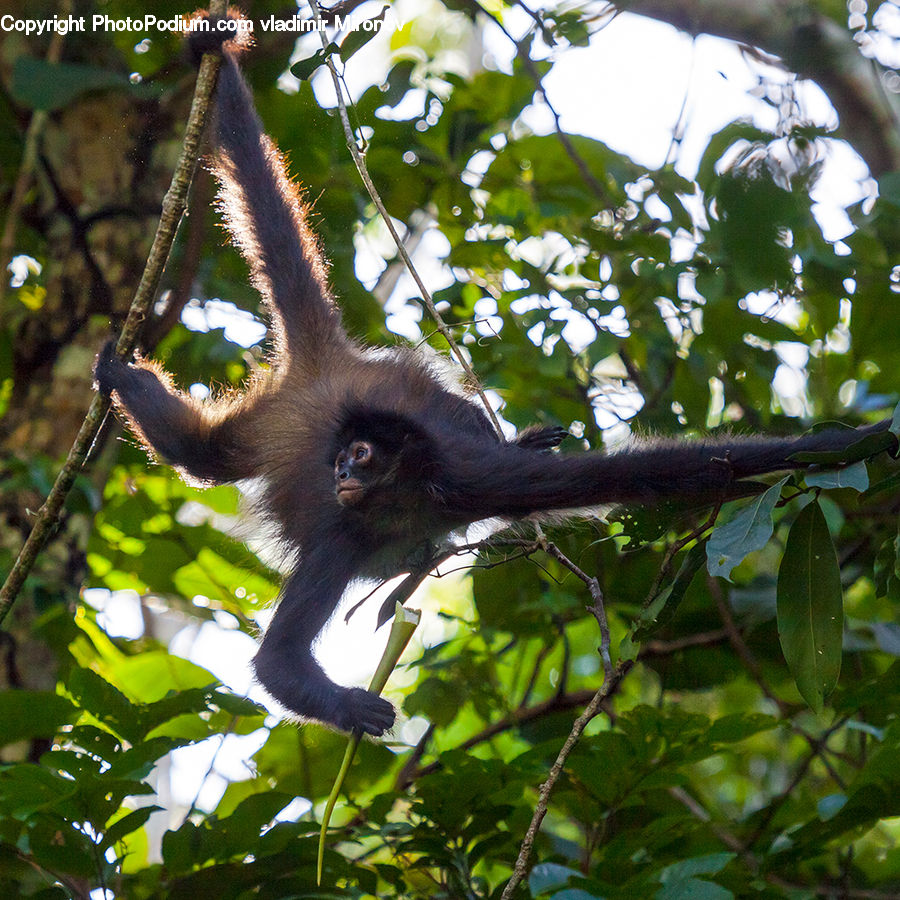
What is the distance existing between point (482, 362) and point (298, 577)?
1277 millimetres

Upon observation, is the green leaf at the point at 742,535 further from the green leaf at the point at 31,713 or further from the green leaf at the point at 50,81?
the green leaf at the point at 50,81

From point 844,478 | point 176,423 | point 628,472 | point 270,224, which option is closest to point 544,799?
point 844,478

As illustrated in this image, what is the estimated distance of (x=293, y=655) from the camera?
12.1ft

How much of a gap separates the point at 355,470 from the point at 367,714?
923mm

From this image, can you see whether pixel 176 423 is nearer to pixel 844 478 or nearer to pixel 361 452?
pixel 361 452

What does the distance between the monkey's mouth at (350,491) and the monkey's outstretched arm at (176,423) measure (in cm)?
51

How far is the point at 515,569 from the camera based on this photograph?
450 centimetres

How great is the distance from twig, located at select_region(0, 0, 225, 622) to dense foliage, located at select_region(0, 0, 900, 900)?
41cm

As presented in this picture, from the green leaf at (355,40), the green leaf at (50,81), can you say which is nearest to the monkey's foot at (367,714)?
the green leaf at (355,40)

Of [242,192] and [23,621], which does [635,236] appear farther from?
[23,621]

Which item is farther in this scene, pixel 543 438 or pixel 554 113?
pixel 554 113

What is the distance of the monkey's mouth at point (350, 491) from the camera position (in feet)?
12.0

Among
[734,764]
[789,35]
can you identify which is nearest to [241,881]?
[789,35]

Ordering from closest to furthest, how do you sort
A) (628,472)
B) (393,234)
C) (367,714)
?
(393,234), (628,472), (367,714)
